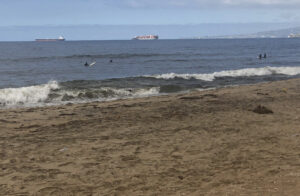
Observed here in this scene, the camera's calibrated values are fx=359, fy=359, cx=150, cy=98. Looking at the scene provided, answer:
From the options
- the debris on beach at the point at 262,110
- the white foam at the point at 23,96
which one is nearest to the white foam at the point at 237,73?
the white foam at the point at 23,96

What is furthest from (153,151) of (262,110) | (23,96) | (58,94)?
(58,94)

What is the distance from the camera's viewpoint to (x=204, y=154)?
661cm

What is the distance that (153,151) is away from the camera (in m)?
6.87

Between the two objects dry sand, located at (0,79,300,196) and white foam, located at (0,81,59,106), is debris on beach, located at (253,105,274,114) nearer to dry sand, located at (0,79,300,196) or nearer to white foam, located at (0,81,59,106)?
dry sand, located at (0,79,300,196)

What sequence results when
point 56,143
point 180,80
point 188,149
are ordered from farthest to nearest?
point 180,80
point 56,143
point 188,149

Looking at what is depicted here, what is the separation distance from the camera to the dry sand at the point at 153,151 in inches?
203

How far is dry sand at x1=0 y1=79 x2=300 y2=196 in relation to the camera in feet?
16.9

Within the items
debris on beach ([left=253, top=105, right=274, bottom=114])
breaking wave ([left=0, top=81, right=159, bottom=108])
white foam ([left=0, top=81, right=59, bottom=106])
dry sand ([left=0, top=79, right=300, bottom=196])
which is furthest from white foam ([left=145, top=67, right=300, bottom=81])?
debris on beach ([left=253, top=105, right=274, bottom=114])

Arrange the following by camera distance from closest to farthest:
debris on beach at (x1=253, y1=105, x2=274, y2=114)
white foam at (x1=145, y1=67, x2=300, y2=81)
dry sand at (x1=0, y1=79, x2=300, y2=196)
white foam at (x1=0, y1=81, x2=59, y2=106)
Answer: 1. dry sand at (x1=0, y1=79, x2=300, y2=196)
2. debris on beach at (x1=253, y1=105, x2=274, y2=114)
3. white foam at (x1=0, y1=81, x2=59, y2=106)
4. white foam at (x1=145, y1=67, x2=300, y2=81)

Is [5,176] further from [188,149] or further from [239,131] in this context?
[239,131]

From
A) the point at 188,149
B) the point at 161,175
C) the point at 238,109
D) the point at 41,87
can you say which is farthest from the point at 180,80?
the point at 161,175

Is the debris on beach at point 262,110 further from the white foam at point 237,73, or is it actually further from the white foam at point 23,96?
the white foam at point 237,73

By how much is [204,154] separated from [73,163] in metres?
2.36

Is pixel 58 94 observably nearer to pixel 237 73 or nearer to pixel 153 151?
pixel 153 151
